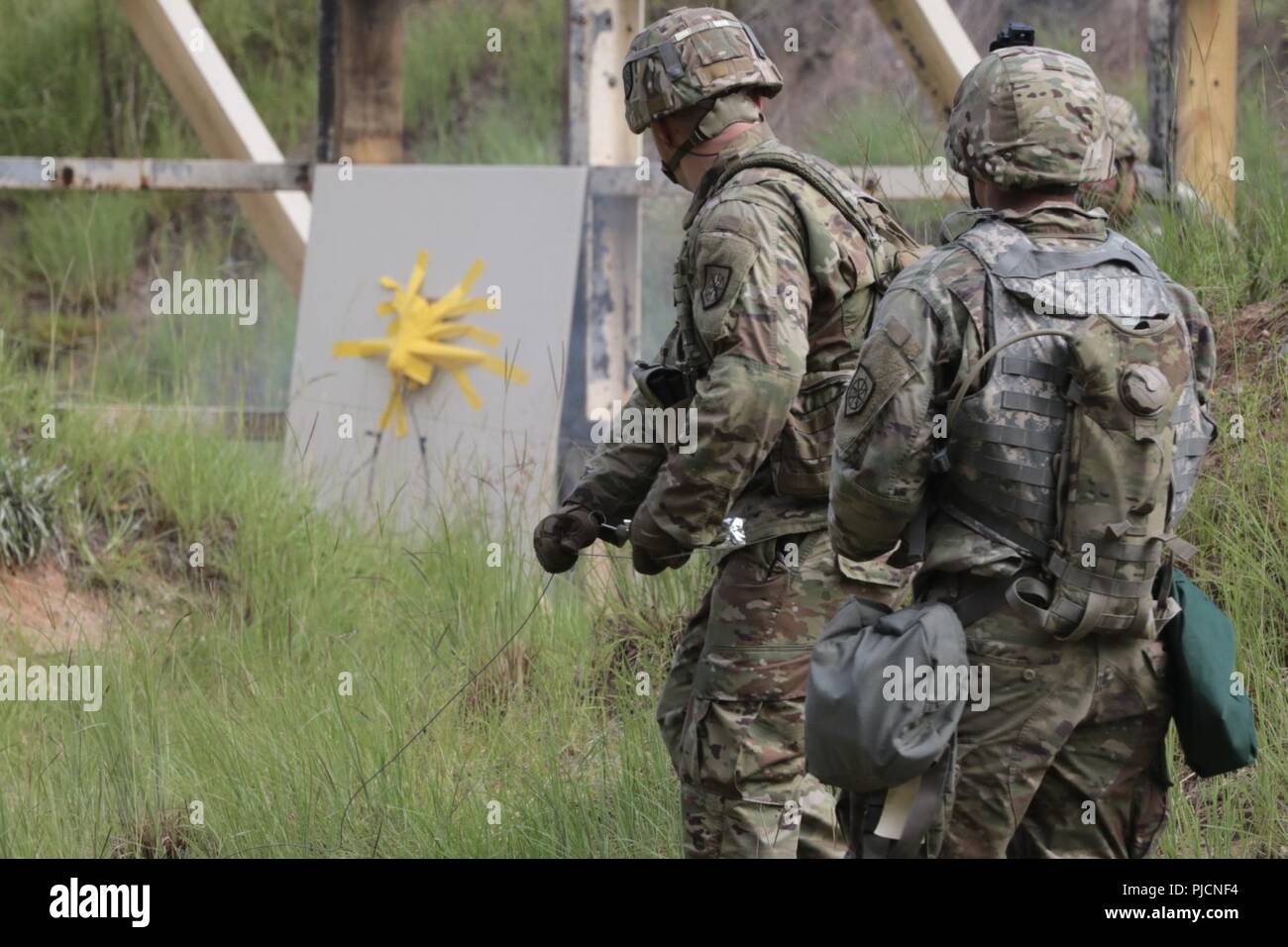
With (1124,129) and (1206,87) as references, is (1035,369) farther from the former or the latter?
(1206,87)

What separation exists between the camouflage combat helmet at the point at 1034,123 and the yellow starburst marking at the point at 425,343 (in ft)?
14.9

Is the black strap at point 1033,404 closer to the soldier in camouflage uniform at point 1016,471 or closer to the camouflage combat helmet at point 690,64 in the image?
the soldier in camouflage uniform at point 1016,471

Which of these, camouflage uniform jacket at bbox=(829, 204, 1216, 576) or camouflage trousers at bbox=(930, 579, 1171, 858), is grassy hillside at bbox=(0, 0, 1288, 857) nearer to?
camouflage trousers at bbox=(930, 579, 1171, 858)

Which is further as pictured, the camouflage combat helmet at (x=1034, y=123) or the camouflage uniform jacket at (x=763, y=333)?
the camouflage uniform jacket at (x=763, y=333)

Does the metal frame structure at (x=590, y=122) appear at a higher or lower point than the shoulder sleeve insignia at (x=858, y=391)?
higher

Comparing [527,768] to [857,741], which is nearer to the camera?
[857,741]

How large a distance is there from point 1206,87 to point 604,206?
2587 mm

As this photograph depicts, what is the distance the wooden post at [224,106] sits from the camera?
27.6 feet

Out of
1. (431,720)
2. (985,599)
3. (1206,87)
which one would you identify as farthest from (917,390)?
(1206,87)

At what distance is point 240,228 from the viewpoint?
1298 centimetres

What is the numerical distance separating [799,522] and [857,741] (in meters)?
0.76

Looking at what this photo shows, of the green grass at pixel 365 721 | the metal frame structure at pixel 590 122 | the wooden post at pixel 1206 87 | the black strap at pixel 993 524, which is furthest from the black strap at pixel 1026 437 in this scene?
the wooden post at pixel 1206 87
